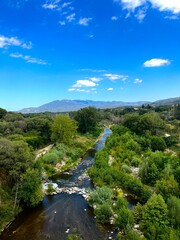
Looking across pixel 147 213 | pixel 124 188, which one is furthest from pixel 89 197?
pixel 147 213

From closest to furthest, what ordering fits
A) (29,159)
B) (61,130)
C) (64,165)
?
(29,159) < (64,165) < (61,130)

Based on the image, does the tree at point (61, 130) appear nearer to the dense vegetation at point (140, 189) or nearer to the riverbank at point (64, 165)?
the riverbank at point (64, 165)

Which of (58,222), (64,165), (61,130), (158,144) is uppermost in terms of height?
(61,130)

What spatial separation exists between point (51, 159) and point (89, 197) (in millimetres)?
21132

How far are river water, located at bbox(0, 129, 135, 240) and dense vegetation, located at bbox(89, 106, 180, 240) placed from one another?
1681mm

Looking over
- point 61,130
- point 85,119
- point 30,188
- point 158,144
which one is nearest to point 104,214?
point 30,188

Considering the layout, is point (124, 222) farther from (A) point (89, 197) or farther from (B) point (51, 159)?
(B) point (51, 159)

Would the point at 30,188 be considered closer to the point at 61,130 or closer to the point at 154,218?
the point at 154,218

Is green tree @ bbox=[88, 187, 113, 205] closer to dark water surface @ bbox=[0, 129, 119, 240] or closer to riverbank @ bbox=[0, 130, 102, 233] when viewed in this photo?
dark water surface @ bbox=[0, 129, 119, 240]

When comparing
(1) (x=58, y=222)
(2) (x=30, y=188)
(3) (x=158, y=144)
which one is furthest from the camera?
(3) (x=158, y=144)

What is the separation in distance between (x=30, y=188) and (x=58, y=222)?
257 inches

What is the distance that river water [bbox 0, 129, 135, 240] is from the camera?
30.9 meters

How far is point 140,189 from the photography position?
41.0 metres

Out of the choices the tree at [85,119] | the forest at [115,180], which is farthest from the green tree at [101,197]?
the tree at [85,119]
